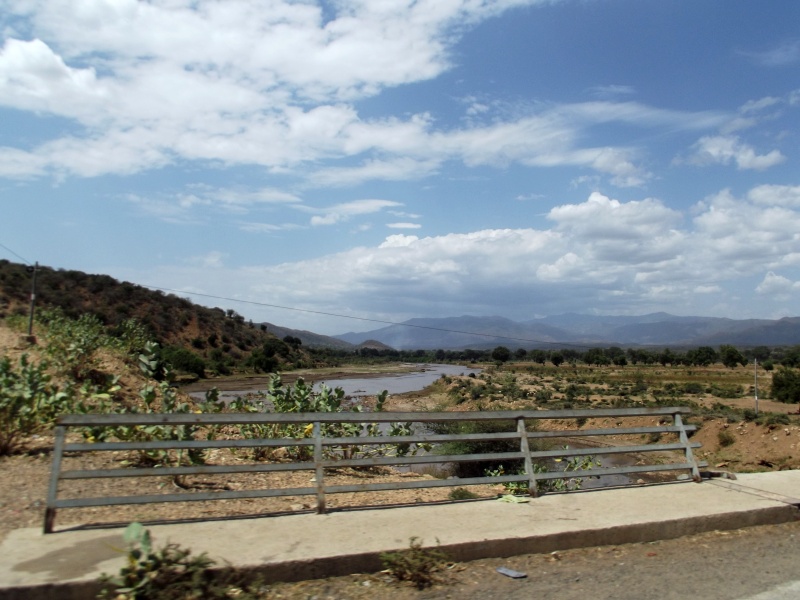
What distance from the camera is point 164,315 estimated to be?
63.3 meters

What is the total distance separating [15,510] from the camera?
6035mm

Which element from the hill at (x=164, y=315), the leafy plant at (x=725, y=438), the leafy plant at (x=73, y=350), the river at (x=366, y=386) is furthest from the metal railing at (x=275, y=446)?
the hill at (x=164, y=315)

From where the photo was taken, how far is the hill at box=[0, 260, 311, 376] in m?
48.3

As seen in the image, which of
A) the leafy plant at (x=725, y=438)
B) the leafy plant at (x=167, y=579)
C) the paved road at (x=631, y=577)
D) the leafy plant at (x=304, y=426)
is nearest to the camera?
the leafy plant at (x=167, y=579)

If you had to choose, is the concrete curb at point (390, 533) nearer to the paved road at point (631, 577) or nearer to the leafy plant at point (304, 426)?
the paved road at point (631, 577)

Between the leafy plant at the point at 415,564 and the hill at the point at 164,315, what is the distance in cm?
4128

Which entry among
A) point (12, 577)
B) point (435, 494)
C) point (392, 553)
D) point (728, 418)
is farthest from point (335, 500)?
point (728, 418)

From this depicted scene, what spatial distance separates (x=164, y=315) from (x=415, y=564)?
207ft

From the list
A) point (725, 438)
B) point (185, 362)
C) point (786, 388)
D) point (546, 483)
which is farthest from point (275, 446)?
point (786, 388)

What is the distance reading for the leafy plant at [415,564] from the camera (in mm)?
4914

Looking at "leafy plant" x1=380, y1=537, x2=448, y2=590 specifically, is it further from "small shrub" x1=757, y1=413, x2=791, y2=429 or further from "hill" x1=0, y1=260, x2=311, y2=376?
"hill" x1=0, y1=260, x2=311, y2=376

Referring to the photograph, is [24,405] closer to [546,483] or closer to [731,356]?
[546,483]

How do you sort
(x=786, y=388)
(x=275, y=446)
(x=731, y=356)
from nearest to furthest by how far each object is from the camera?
(x=275, y=446), (x=786, y=388), (x=731, y=356)

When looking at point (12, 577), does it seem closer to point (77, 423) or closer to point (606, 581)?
point (77, 423)
